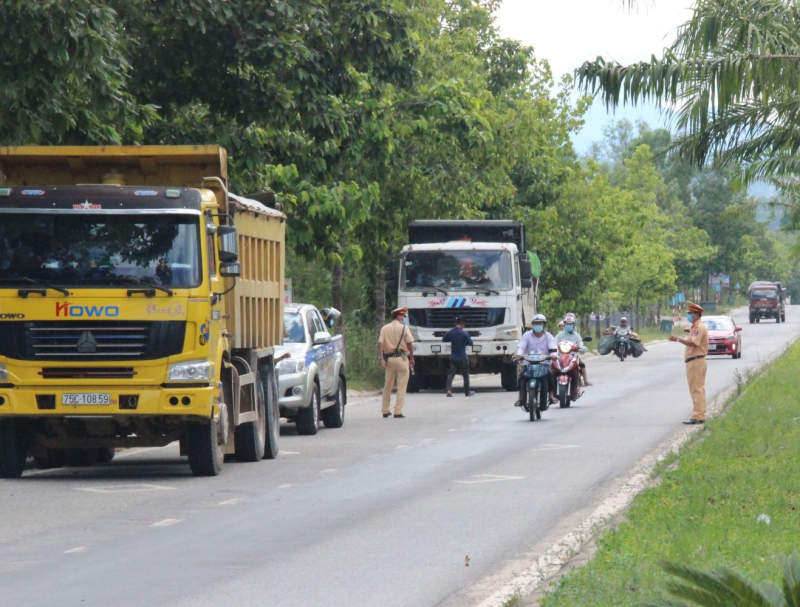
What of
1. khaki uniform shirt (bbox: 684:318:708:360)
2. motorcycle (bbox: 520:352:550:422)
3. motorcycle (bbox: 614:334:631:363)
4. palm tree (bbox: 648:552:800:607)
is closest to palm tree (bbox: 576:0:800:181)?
khaki uniform shirt (bbox: 684:318:708:360)

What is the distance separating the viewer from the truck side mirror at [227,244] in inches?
569

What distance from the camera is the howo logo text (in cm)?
1404

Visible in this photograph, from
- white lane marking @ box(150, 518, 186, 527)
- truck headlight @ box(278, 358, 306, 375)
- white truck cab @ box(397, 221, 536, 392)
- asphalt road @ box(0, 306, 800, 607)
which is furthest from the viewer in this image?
white truck cab @ box(397, 221, 536, 392)

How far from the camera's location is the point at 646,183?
78.1m

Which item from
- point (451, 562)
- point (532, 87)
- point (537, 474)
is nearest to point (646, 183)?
point (532, 87)

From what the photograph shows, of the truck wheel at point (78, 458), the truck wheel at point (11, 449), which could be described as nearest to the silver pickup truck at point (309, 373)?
the truck wheel at point (78, 458)

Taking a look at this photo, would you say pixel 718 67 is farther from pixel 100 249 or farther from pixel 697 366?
pixel 100 249

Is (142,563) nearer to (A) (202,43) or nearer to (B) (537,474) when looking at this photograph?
(B) (537,474)

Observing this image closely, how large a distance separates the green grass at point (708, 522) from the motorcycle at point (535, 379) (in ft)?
16.6

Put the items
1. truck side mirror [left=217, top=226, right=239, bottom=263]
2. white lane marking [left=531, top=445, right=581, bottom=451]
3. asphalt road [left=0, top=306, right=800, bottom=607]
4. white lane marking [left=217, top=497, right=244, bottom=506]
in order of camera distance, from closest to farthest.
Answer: asphalt road [left=0, top=306, right=800, bottom=607]
white lane marking [left=217, top=497, right=244, bottom=506]
truck side mirror [left=217, top=226, right=239, bottom=263]
white lane marking [left=531, top=445, right=581, bottom=451]

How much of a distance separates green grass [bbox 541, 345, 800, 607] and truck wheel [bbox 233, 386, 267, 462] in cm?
488

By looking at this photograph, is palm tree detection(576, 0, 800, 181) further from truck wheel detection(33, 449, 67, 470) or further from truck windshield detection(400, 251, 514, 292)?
truck windshield detection(400, 251, 514, 292)

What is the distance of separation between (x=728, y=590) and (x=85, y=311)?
34.6ft

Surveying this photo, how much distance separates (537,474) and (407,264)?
652 inches
